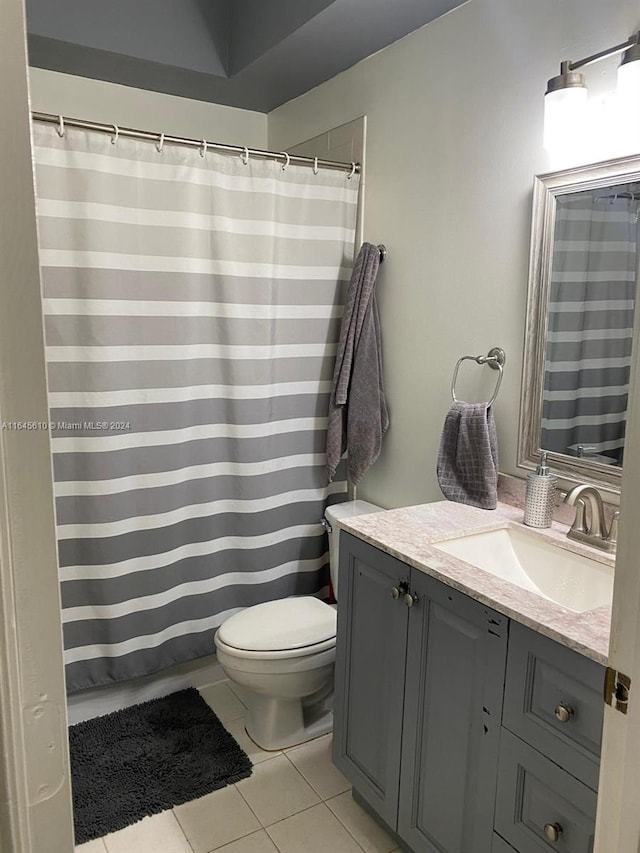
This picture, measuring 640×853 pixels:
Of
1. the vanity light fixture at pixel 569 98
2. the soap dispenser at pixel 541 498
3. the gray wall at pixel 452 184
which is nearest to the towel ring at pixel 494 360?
the gray wall at pixel 452 184

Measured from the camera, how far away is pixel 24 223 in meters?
0.50

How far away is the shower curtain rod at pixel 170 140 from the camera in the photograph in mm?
1999

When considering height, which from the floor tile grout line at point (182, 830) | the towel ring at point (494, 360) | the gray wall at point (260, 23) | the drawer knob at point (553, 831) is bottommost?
the floor tile grout line at point (182, 830)

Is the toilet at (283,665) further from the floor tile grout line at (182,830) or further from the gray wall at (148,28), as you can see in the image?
the gray wall at (148,28)

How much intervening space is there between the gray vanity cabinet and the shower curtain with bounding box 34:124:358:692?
743mm

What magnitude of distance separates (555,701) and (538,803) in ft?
0.75

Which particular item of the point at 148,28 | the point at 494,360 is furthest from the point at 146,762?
the point at 148,28

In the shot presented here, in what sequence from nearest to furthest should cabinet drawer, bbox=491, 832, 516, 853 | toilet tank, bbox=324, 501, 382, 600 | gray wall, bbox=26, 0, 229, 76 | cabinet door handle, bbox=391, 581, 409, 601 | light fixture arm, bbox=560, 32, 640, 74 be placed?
1. cabinet drawer, bbox=491, 832, 516, 853
2. light fixture arm, bbox=560, 32, 640, 74
3. cabinet door handle, bbox=391, 581, 409, 601
4. gray wall, bbox=26, 0, 229, 76
5. toilet tank, bbox=324, 501, 382, 600

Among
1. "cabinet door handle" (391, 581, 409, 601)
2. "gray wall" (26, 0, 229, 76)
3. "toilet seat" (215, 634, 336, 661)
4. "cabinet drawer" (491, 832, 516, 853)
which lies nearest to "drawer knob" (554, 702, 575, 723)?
"cabinet drawer" (491, 832, 516, 853)

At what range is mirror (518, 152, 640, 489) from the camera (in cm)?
166

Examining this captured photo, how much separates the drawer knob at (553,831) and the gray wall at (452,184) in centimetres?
95

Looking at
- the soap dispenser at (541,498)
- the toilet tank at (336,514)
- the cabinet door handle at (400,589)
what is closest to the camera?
the cabinet door handle at (400,589)

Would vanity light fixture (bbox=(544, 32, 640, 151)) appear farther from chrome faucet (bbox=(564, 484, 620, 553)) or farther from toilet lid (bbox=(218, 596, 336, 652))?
toilet lid (bbox=(218, 596, 336, 652))

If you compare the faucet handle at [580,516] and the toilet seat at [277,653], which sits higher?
the faucet handle at [580,516]
